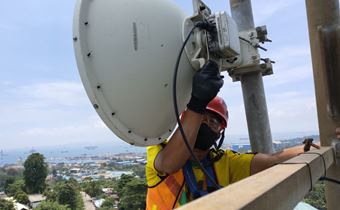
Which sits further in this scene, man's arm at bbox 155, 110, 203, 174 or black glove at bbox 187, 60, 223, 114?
man's arm at bbox 155, 110, 203, 174

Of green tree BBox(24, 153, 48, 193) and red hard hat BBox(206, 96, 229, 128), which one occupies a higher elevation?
red hard hat BBox(206, 96, 229, 128)

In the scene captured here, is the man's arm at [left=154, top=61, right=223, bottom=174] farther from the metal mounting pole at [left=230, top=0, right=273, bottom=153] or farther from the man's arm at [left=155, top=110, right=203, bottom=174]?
the metal mounting pole at [left=230, top=0, right=273, bottom=153]

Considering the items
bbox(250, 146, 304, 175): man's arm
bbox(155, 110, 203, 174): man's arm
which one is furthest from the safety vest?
bbox(250, 146, 304, 175): man's arm

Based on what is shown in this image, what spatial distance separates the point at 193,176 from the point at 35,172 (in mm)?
45981

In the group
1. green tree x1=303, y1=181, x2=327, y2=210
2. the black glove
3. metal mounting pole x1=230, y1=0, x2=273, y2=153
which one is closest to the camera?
the black glove

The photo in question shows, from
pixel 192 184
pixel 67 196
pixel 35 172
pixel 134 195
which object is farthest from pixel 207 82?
pixel 35 172

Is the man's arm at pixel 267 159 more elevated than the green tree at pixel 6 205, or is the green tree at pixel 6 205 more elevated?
the man's arm at pixel 267 159

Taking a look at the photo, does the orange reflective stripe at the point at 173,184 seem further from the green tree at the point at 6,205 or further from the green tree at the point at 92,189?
the green tree at the point at 92,189

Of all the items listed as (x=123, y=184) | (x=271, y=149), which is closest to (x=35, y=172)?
(x=123, y=184)

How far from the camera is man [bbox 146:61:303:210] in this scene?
61.7 inches

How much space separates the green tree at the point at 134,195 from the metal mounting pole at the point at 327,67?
32577mm

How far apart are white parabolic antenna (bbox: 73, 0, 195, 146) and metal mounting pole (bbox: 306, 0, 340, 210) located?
1.00m

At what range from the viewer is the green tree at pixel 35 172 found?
141ft

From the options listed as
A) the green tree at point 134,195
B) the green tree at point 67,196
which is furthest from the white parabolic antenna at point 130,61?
the green tree at point 67,196
